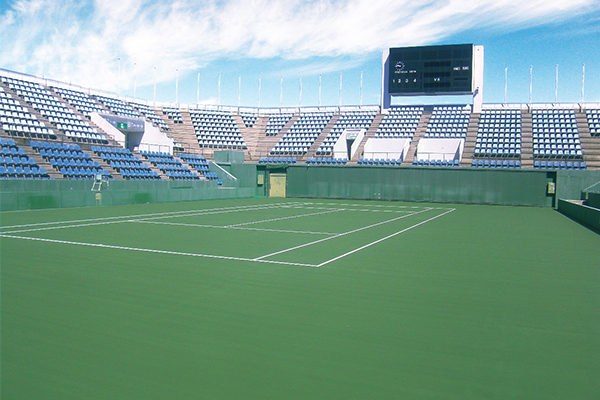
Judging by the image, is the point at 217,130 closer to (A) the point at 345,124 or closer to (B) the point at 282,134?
(B) the point at 282,134

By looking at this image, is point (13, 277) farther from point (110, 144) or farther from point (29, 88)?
point (29, 88)

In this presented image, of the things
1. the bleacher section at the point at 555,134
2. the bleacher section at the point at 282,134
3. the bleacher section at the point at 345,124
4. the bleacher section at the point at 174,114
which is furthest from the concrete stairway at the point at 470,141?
the bleacher section at the point at 174,114

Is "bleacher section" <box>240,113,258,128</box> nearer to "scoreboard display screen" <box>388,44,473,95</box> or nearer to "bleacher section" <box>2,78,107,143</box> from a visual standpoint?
"scoreboard display screen" <box>388,44,473,95</box>

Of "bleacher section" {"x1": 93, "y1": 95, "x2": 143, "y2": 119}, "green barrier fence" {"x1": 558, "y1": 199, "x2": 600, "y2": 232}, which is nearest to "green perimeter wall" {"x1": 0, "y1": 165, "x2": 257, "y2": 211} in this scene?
"bleacher section" {"x1": 93, "y1": 95, "x2": 143, "y2": 119}

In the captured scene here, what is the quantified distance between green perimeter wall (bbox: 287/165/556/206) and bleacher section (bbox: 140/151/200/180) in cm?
974

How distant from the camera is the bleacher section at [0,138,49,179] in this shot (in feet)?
92.3

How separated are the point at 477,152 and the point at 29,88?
130 feet

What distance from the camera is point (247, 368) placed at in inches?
208

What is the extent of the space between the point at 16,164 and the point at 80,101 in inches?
695

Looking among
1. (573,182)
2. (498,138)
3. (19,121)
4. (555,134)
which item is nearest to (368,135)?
(498,138)

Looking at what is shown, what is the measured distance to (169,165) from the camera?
4200 cm

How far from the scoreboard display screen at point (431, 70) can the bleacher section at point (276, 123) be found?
13729 mm

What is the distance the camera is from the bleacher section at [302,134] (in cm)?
5147

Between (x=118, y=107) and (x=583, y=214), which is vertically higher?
(x=118, y=107)
